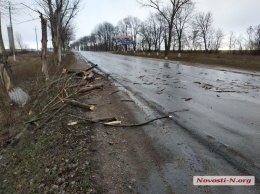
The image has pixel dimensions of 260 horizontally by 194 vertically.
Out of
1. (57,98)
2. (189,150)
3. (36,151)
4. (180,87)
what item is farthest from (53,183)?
(180,87)

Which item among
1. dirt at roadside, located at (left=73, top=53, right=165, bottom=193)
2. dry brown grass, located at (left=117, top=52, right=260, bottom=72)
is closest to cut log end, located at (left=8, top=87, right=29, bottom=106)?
dirt at roadside, located at (left=73, top=53, right=165, bottom=193)

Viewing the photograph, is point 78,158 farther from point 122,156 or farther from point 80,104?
point 80,104

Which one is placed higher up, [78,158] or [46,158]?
[78,158]

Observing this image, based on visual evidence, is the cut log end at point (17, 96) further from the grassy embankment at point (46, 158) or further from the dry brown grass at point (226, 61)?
the dry brown grass at point (226, 61)

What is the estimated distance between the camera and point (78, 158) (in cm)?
434

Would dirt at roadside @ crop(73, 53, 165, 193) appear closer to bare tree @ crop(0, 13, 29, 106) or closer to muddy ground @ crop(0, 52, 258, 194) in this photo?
muddy ground @ crop(0, 52, 258, 194)

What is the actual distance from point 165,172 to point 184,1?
33611 mm

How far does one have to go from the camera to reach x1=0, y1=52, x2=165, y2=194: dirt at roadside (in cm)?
365

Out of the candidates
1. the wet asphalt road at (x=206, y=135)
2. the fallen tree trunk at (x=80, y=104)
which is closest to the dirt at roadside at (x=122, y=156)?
the wet asphalt road at (x=206, y=135)

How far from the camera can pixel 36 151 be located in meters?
5.34

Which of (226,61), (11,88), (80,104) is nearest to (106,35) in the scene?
(226,61)

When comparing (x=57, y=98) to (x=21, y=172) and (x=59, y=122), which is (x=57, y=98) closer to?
(x=59, y=122)

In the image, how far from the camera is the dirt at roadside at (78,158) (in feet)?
12.0

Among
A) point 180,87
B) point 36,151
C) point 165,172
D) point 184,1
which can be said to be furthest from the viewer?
point 184,1
